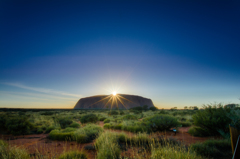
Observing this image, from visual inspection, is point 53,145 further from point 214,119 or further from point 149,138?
point 214,119

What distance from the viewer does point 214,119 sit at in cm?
743

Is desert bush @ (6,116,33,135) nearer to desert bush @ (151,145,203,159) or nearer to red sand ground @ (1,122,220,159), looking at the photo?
red sand ground @ (1,122,220,159)

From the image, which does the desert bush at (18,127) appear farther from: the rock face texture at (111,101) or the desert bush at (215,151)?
the rock face texture at (111,101)

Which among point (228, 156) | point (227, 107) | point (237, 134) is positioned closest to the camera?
point (237, 134)

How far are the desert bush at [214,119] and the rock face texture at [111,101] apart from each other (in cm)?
8163

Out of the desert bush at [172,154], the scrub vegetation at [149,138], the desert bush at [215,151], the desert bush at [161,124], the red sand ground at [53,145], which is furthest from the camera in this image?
the desert bush at [161,124]

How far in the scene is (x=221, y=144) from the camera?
5.46m

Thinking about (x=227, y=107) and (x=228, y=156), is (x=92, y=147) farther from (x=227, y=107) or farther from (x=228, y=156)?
(x=227, y=107)

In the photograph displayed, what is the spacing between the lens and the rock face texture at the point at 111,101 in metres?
89.4

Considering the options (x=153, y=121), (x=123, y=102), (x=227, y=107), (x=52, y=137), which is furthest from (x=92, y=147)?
(x=123, y=102)

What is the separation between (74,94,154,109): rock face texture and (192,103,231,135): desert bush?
8163 cm

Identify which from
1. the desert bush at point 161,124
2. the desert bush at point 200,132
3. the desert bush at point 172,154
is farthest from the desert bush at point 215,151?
the desert bush at point 161,124

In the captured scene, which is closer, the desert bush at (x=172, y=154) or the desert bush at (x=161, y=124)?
the desert bush at (x=172, y=154)

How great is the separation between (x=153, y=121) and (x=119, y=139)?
3.78 metres
